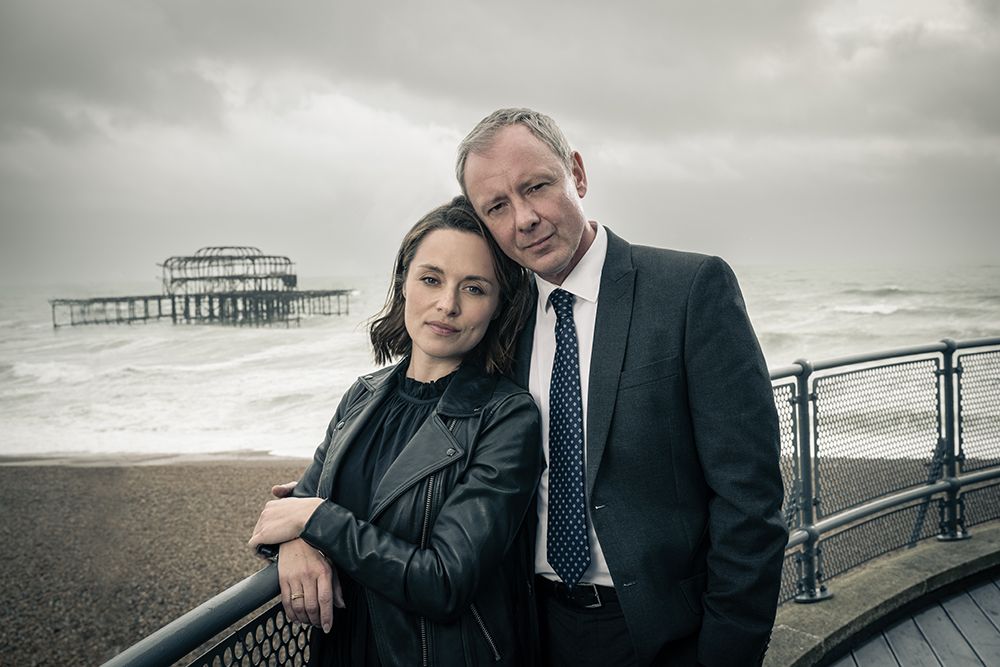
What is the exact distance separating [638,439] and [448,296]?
2.07ft

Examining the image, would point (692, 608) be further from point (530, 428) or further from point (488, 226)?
point (488, 226)

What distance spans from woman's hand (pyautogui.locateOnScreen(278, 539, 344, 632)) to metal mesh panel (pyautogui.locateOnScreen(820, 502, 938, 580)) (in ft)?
9.65

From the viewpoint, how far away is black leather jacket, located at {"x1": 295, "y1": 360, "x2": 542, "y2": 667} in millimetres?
1364

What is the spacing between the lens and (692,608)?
170 cm

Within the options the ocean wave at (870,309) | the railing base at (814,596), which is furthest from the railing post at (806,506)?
the ocean wave at (870,309)

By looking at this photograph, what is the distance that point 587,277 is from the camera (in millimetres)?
1873

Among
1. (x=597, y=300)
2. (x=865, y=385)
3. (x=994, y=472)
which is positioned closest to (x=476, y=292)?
(x=597, y=300)

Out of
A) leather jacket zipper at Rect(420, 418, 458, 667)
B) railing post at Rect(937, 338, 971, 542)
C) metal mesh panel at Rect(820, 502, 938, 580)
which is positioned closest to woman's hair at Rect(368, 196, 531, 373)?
leather jacket zipper at Rect(420, 418, 458, 667)

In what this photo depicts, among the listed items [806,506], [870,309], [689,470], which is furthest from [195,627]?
[870,309]

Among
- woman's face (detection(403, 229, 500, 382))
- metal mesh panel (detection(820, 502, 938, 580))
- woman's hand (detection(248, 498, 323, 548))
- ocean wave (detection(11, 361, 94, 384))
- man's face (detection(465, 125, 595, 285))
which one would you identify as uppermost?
Answer: man's face (detection(465, 125, 595, 285))

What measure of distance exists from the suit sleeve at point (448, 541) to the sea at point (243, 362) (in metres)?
8.67

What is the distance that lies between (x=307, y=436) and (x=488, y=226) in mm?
20361

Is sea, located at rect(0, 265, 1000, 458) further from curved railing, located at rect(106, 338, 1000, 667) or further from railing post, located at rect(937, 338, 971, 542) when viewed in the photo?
railing post, located at rect(937, 338, 971, 542)

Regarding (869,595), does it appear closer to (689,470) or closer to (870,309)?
(689,470)
